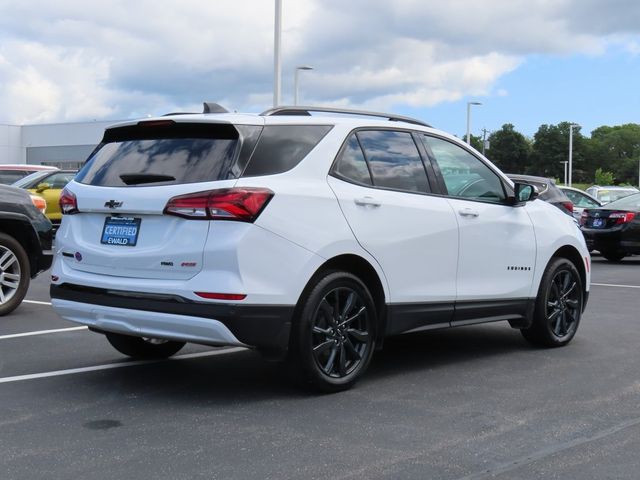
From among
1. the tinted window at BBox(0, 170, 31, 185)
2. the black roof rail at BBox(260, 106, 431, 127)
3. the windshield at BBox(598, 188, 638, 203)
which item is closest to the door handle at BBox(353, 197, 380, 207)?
the black roof rail at BBox(260, 106, 431, 127)

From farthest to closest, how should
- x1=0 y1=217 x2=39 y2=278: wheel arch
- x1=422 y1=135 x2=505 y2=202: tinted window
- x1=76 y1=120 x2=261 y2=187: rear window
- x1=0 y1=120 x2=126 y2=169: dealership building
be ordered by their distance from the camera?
1. x1=0 y1=120 x2=126 y2=169: dealership building
2. x1=0 y1=217 x2=39 y2=278: wheel arch
3. x1=422 y1=135 x2=505 y2=202: tinted window
4. x1=76 y1=120 x2=261 y2=187: rear window

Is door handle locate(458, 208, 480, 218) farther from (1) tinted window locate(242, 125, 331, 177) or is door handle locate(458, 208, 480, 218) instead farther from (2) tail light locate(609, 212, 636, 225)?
(2) tail light locate(609, 212, 636, 225)

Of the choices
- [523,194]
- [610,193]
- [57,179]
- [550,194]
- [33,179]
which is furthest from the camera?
[610,193]

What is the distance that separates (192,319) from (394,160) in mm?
1951

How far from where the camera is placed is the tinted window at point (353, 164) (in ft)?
18.6

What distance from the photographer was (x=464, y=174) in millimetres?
6684

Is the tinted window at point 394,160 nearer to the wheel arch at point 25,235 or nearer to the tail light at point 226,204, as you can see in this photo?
the tail light at point 226,204

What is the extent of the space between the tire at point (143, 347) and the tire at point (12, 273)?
2.66 metres

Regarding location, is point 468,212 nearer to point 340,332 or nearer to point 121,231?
point 340,332

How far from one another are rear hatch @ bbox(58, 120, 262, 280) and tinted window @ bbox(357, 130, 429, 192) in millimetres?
948

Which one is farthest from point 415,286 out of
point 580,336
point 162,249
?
point 580,336

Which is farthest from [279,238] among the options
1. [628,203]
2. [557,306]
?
[628,203]

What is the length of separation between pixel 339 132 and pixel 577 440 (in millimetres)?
2439

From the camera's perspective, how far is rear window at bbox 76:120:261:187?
204 inches
